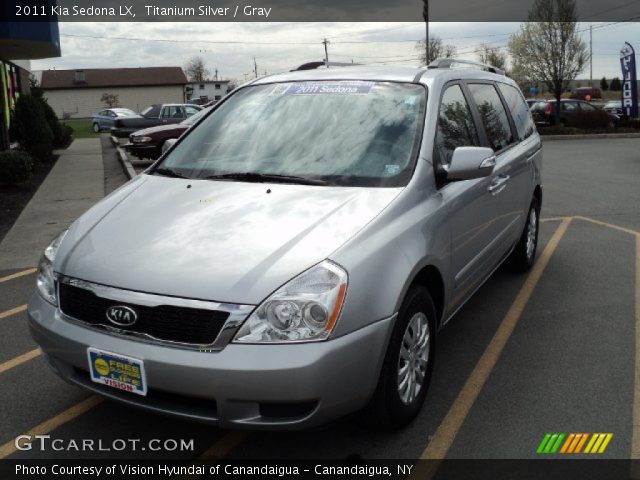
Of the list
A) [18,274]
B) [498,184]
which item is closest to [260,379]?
[498,184]

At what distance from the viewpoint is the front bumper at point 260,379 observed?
8.17 ft

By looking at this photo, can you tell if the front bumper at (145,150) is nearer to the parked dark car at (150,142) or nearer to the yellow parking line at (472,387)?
the parked dark car at (150,142)

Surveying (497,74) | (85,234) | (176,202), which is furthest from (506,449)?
(497,74)

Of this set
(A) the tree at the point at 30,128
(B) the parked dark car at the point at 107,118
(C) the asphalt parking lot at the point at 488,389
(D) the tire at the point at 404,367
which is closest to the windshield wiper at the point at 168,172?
(C) the asphalt parking lot at the point at 488,389

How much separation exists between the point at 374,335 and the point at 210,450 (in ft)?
3.46

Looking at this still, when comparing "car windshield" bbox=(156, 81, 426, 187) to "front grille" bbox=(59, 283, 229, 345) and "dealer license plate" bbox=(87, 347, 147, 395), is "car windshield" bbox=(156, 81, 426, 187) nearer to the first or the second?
"front grille" bbox=(59, 283, 229, 345)

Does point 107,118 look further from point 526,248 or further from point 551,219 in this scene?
point 526,248

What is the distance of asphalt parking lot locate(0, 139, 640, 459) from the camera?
3.08 meters

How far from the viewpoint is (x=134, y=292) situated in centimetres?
267

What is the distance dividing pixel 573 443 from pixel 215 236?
79.1 inches

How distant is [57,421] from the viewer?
3.35m

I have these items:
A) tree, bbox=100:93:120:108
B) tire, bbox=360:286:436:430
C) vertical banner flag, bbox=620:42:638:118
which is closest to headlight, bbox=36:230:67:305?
tire, bbox=360:286:436:430

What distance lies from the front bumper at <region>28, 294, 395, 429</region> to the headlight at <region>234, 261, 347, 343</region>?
44mm

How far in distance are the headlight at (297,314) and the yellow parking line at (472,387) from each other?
892 mm
